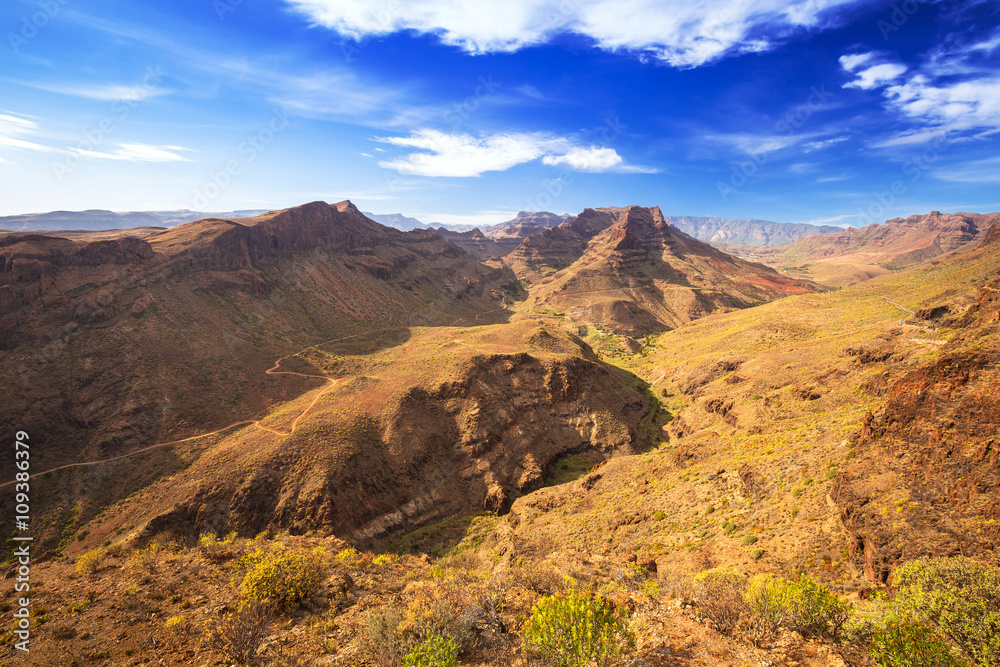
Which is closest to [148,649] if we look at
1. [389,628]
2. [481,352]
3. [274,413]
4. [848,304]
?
[389,628]

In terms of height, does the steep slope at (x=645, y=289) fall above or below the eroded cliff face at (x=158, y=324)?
above

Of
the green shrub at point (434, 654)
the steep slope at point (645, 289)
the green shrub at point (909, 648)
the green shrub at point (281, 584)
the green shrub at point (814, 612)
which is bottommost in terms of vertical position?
the green shrub at point (281, 584)

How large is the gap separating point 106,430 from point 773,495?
63470 millimetres

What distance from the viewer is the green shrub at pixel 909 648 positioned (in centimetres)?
882

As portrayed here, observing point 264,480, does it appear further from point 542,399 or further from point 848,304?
point 848,304

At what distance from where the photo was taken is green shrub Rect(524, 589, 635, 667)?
33.7 ft

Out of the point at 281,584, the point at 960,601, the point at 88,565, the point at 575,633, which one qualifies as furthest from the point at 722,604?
the point at 88,565

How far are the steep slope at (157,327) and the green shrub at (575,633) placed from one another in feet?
144

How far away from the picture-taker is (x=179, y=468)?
3709cm

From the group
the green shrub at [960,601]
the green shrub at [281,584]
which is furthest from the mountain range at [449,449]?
the green shrub at [960,601]

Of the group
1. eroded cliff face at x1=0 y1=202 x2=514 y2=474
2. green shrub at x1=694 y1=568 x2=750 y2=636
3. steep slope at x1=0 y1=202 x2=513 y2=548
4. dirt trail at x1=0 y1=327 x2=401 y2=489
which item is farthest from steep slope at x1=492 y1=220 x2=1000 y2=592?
A: eroded cliff face at x1=0 y1=202 x2=514 y2=474

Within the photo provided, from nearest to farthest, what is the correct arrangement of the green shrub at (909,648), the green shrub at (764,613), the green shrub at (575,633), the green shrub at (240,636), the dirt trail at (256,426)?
the green shrub at (909,648) → the green shrub at (575,633) → the green shrub at (240,636) → the green shrub at (764,613) → the dirt trail at (256,426)

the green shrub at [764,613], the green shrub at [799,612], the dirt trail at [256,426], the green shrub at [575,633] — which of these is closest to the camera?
the green shrub at [575,633]

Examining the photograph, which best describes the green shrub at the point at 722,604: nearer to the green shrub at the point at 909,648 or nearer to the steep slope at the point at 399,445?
the green shrub at the point at 909,648
